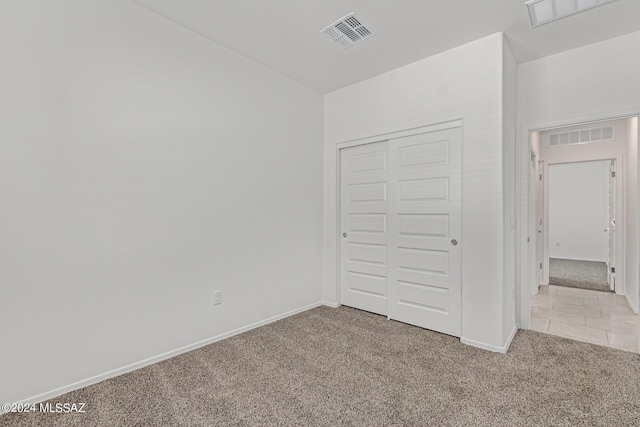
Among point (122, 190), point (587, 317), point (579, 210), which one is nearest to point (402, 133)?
point (122, 190)

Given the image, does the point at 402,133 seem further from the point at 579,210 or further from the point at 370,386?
the point at 579,210

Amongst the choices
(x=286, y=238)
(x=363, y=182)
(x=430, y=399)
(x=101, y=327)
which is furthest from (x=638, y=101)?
(x=101, y=327)

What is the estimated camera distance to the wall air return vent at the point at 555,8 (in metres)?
2.21

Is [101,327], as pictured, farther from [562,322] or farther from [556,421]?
[562,322]

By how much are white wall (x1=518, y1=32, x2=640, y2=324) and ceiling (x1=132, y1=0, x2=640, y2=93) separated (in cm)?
11

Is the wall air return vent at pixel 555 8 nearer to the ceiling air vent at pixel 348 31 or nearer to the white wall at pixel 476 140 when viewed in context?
the white wall at pixel 476 140

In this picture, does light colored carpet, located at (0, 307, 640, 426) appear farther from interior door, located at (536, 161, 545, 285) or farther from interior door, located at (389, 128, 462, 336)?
interior door, located at (536, 161, 545, 285)

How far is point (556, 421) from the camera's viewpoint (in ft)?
5.61

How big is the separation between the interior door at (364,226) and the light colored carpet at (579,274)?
3.62m

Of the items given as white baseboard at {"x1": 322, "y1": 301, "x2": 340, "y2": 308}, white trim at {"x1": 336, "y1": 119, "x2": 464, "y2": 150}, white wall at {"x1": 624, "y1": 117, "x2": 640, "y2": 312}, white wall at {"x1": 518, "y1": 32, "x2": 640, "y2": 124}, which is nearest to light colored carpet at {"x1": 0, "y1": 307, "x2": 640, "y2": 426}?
white baseboard at {"x1": 322, "y1": 301, "x2": 340, "y2": 308}

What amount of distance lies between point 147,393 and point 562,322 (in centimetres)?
409

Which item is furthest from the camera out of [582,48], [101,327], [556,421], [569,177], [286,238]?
[569,177]

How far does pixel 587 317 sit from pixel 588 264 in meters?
4.46

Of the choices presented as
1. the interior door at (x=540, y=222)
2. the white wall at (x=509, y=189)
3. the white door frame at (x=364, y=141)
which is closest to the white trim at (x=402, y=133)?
the white door frame at (x=364, y=141)
